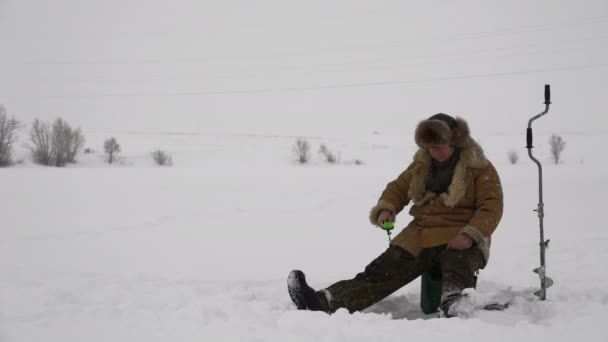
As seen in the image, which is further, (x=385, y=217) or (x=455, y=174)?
(x=385, y=217)

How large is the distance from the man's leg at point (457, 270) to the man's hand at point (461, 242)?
5 centimetres

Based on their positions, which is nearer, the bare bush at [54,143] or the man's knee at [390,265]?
the man's knee at [390,265]

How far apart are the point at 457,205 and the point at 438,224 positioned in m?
0.19

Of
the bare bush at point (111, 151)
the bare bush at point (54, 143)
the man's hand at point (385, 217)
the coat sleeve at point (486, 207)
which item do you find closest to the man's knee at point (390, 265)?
the man's hand at point (385, 217)

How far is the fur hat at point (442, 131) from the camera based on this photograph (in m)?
3.17

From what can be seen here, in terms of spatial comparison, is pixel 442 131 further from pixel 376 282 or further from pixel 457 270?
pixel 376 282

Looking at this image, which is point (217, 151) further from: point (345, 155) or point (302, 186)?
point (302, 186)

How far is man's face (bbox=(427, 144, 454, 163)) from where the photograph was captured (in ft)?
10.8

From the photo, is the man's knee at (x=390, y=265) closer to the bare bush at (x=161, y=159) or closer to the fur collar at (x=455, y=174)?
the fur collar at (x=455, y=174)

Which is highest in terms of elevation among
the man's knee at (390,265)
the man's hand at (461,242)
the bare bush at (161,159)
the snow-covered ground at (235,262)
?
the bare bush at (161,159)

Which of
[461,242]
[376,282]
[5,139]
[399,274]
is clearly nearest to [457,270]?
[461,242]

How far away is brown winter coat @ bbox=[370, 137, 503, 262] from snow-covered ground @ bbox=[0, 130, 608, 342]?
468mm

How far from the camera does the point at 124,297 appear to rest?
10.6ft

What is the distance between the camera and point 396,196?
3.62m
